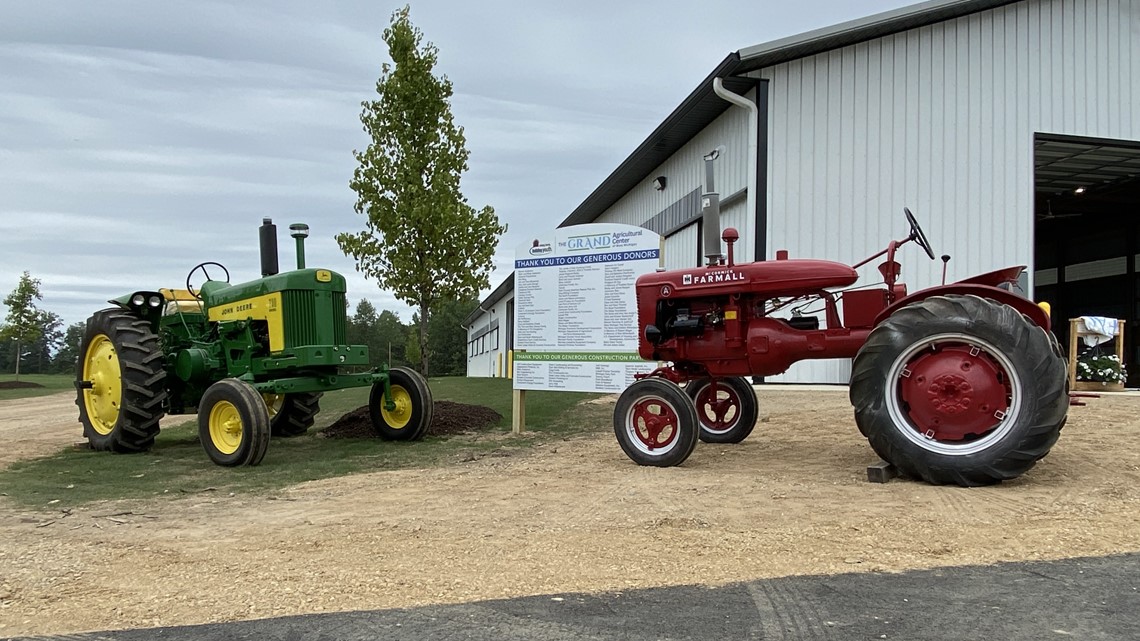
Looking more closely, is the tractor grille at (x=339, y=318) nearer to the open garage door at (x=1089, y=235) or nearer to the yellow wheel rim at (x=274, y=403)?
the yellow wheel rim at (x=274, y=403)

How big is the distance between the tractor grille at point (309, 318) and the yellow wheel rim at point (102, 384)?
2028mm

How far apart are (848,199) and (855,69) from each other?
2.15 m

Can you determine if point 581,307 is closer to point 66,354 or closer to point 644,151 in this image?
point 644,151

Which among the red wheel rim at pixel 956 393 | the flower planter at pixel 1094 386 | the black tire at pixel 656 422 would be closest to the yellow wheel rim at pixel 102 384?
the black tire at pixel 656 422

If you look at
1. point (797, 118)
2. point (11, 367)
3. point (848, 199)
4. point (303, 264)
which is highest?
point (797, 118)

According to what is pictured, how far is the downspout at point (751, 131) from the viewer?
13.6 m

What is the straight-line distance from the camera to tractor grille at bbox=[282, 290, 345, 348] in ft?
27.1

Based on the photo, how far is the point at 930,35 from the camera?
13594 millimetres

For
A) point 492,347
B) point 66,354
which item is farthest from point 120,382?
point 66,354

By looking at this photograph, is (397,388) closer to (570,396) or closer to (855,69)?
(570,396)

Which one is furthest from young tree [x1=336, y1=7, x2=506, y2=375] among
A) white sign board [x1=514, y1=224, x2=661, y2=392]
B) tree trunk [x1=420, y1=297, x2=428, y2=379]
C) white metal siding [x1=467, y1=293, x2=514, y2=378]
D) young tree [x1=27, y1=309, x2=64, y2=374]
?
young tree [x1=27, y1=309, x2=64, y2=374]

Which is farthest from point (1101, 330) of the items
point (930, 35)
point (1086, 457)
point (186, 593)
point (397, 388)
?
point (186, 593)

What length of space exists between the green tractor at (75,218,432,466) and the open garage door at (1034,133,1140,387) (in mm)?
13783

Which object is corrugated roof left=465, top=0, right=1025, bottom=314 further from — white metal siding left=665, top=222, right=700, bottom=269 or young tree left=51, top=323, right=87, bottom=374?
young tree left=51, top=323, right=87, bottom=374
